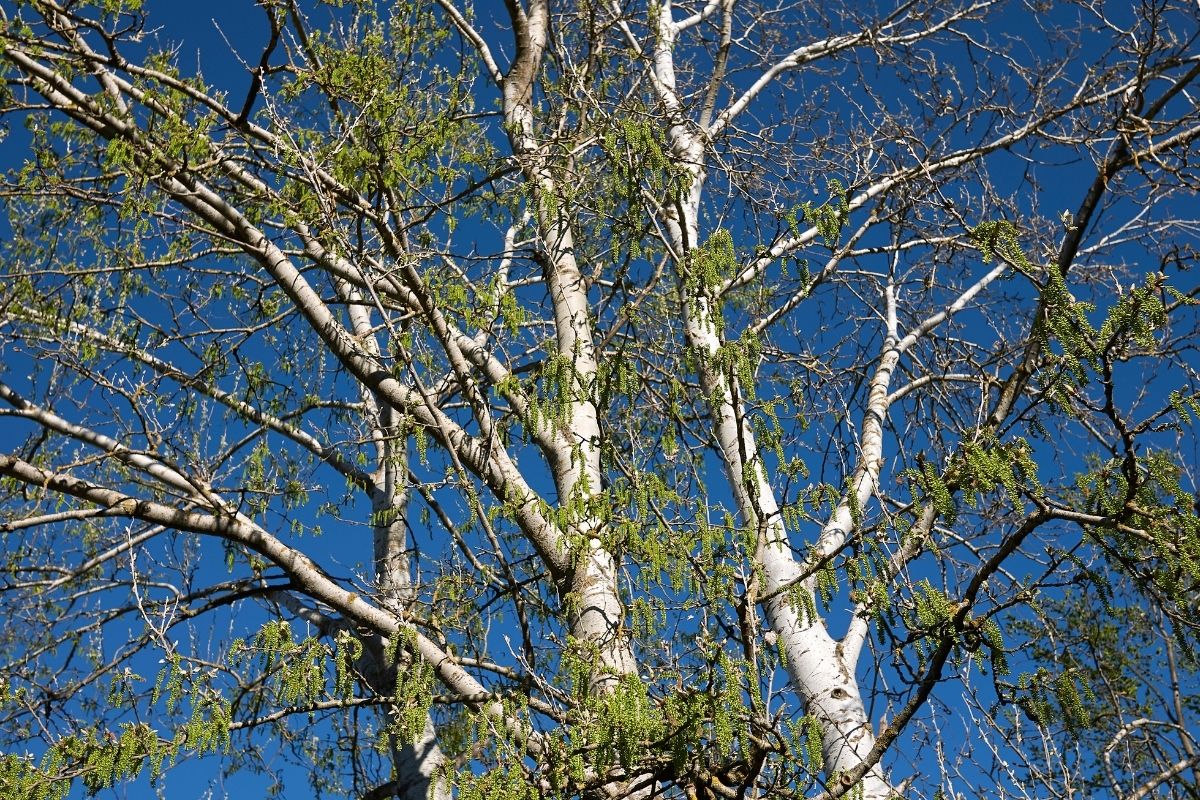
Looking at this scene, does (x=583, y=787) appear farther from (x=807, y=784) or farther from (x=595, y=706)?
(x=807, y=784)

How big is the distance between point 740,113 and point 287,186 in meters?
4.50

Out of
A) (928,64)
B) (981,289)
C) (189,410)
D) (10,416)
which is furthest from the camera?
(928,64)

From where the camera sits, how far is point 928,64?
9.04 m

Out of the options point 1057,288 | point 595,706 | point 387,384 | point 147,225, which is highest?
point 147,225

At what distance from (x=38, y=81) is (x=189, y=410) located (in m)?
2.05

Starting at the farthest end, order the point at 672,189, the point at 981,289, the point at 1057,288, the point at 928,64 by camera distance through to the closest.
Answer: the point at 928,64
the point at 981,289
the point at 672,189
the point at 1057,288

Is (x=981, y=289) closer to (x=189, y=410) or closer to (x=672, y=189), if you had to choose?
(x=672, y=189)

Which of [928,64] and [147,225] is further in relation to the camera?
[928,64]

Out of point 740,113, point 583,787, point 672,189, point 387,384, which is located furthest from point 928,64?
point 583,787

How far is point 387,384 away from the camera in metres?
5.83

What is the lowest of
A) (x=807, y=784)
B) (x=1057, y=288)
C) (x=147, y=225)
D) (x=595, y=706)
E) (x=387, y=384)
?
Result: (x=807, y=784)

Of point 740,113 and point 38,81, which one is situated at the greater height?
point 740,113

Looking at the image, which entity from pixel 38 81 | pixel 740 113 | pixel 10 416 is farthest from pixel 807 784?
pixel 740 113

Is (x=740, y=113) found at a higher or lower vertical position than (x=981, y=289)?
higher
